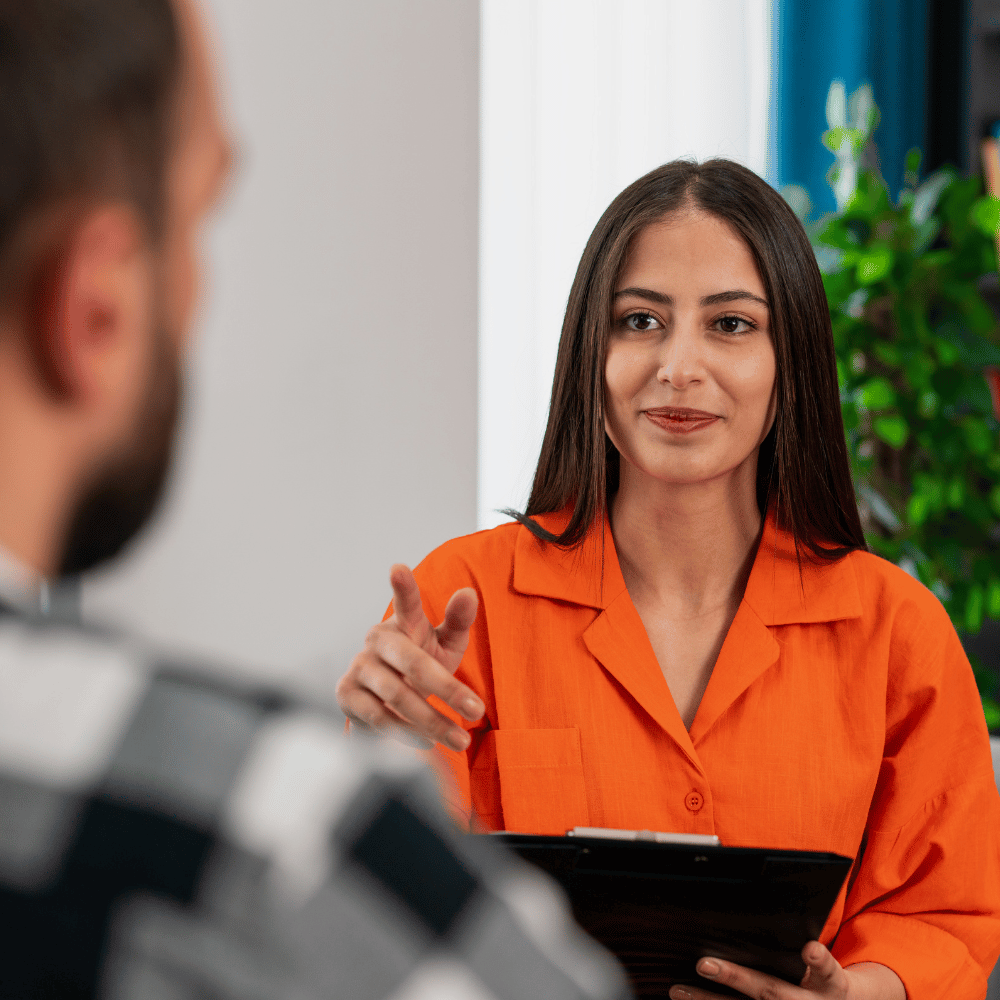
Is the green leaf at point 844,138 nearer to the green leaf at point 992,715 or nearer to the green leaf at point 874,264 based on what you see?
the green leaf at point 874,264

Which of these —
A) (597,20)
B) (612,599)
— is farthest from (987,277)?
(612,599)

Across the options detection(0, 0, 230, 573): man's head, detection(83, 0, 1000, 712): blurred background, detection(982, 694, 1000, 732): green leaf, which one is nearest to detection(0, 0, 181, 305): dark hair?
detection(0, 0, 230, 573): man's head

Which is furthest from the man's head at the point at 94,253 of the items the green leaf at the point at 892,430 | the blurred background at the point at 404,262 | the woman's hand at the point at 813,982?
the green leaf at the point at 892,430

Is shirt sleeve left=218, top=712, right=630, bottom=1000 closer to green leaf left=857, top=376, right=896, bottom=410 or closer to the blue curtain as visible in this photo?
green leaf left=857, top=376, right=896, bottom=410

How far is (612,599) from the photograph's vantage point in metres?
1.28

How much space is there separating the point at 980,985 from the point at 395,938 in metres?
1.10

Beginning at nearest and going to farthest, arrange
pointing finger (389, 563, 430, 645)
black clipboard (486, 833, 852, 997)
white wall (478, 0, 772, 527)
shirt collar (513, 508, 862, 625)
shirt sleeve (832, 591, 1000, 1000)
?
black clipboard (486, 833, 852, 997) < pointing finger (389, 563, 430, 645) < shirt sleeve (832, 591, 1000, 1000) < shirt collar (513, 508, 862, 625) < white wall (478, 0, 772, 527)

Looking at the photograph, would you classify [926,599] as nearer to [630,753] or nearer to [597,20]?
[630,753]

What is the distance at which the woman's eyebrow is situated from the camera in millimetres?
1217

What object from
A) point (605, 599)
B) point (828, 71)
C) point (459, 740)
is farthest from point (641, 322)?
point (828, 71)

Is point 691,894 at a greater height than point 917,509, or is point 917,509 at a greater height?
point 917,509

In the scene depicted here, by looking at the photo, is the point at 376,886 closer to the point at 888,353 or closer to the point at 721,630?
the point at 721,630

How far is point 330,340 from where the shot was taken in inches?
92.9

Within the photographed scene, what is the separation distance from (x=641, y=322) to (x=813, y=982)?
0.74m
